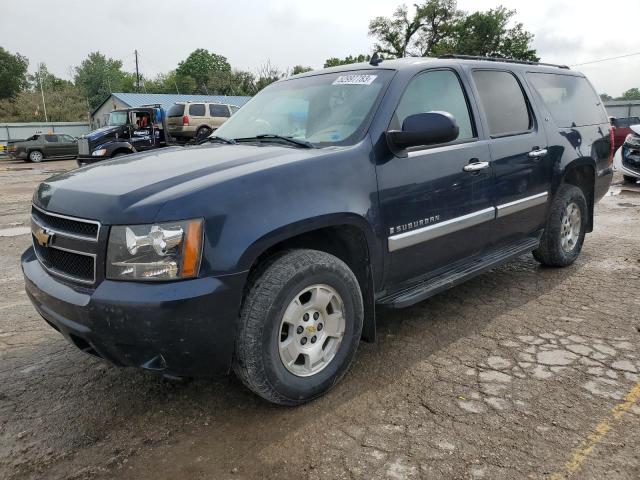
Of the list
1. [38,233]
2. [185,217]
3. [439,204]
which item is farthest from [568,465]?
[38,233]

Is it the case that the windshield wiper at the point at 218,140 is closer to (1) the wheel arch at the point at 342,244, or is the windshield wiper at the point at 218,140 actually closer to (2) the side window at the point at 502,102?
(1) the wheel arch at the point at 342,244

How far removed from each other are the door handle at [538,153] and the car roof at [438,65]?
72 cm

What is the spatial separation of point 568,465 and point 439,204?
5.32ft

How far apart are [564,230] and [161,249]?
392 centimetres

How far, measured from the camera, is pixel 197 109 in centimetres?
2148

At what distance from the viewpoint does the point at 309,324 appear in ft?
8.63

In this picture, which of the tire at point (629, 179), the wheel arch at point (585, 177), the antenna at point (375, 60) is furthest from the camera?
the tire at point (629, 179)

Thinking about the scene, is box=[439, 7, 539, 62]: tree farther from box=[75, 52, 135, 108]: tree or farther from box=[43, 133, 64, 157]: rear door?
box=[75, 52, 135, 108]: tree

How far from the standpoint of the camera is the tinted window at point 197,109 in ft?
69.7

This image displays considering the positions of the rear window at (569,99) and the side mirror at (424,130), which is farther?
the rear window at (569,99)

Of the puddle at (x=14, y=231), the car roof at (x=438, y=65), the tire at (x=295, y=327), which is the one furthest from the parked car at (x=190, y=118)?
the tire at (x=295, y=327)

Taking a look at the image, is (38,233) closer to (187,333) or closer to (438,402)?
(187,333)

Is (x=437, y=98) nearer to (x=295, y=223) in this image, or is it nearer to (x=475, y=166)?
→ (x=475, y=166)

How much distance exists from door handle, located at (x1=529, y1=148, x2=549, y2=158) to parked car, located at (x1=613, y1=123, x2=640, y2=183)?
699 centimetres
